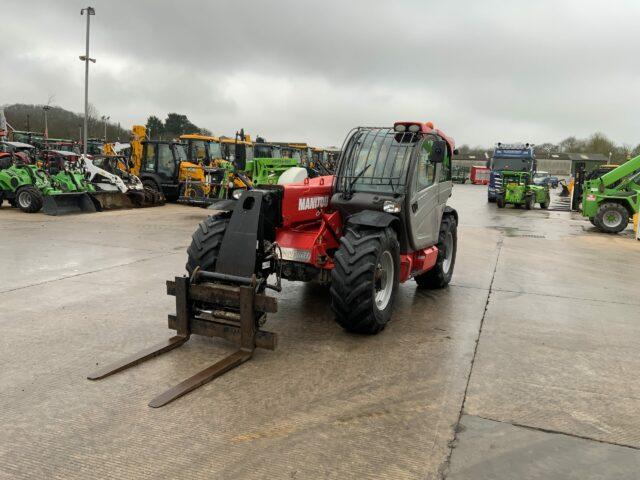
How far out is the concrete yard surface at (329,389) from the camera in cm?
293

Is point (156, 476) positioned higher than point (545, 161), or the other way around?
point (545, 161)

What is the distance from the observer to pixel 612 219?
15336 mm

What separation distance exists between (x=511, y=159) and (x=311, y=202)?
2138 cm

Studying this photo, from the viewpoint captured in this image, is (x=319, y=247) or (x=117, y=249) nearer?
(x=319, y=247)

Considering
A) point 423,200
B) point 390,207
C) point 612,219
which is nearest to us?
point 390,207

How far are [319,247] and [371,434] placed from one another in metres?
2.34

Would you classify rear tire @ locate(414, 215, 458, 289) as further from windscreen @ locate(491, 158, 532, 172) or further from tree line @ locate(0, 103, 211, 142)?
tree line @ locate(0, 103, 211, 142)

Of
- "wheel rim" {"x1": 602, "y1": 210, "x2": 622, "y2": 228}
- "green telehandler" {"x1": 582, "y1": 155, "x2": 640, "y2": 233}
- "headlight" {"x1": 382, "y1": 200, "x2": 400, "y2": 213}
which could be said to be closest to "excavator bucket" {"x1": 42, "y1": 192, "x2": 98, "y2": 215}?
"headlight" {"x1": 382, "y1": 200, "x2": 400, "y2": 213}

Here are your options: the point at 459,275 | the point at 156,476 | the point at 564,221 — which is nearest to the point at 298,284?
the point at 459,275

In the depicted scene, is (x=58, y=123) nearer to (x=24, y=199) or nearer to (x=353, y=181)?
(x=24, y=199)

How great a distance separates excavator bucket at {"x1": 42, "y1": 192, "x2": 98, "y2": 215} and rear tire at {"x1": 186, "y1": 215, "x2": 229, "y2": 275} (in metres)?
11.5

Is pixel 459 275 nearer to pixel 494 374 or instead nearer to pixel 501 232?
pixel 494 374

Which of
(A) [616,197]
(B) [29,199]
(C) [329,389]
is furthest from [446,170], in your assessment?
(B) [29,199]

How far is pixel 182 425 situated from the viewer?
3240mm
